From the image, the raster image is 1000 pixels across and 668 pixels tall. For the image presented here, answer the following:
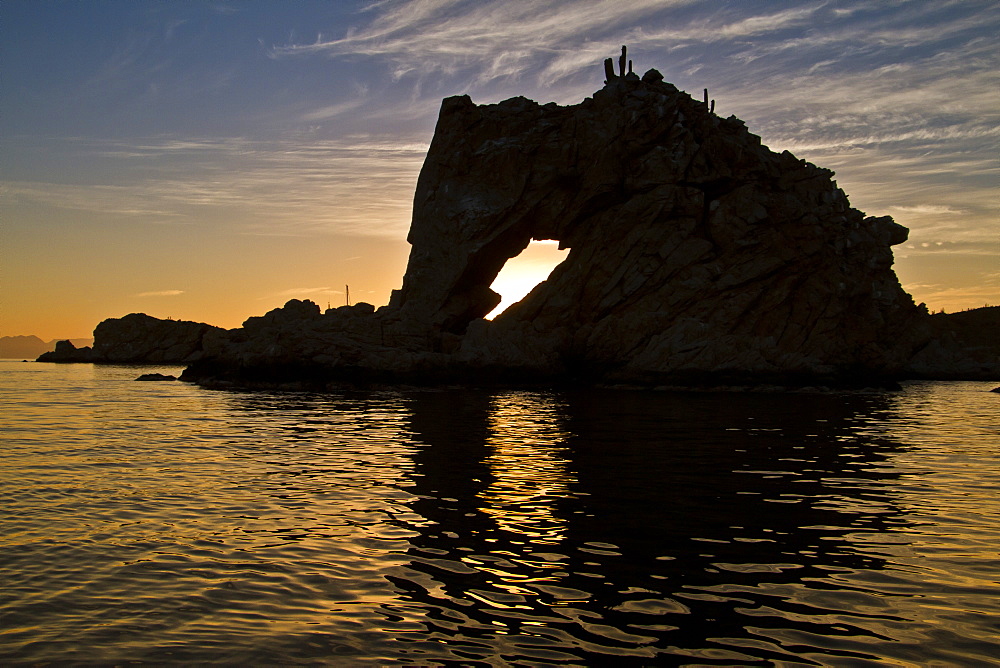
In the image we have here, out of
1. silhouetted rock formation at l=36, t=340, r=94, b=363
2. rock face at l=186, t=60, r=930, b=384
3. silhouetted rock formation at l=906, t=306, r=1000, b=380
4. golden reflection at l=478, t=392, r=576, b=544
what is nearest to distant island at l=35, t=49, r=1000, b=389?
rock face at l=186, t=60, r=930, b=384

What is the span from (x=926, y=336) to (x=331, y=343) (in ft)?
182

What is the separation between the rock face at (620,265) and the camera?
42.5 meters

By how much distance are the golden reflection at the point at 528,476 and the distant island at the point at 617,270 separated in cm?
1882

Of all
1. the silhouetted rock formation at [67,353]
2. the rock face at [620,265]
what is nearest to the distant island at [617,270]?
the rock face at [620,265]

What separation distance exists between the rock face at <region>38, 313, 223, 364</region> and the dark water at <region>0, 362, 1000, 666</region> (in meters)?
86.2

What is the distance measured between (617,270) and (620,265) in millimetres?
396

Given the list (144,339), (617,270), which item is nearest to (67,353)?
(144,339)

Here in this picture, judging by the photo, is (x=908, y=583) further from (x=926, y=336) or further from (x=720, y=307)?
(x=926, y=336)

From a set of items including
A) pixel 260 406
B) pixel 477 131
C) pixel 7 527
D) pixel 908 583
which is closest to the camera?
pixel 908 583

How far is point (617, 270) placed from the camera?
48.0m

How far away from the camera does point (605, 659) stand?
547 centimetres

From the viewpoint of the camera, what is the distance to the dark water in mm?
5832

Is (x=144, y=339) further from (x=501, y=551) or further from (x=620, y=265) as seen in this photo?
(x=501, y=551)

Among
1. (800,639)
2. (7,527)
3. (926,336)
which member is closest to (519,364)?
(7,527)
